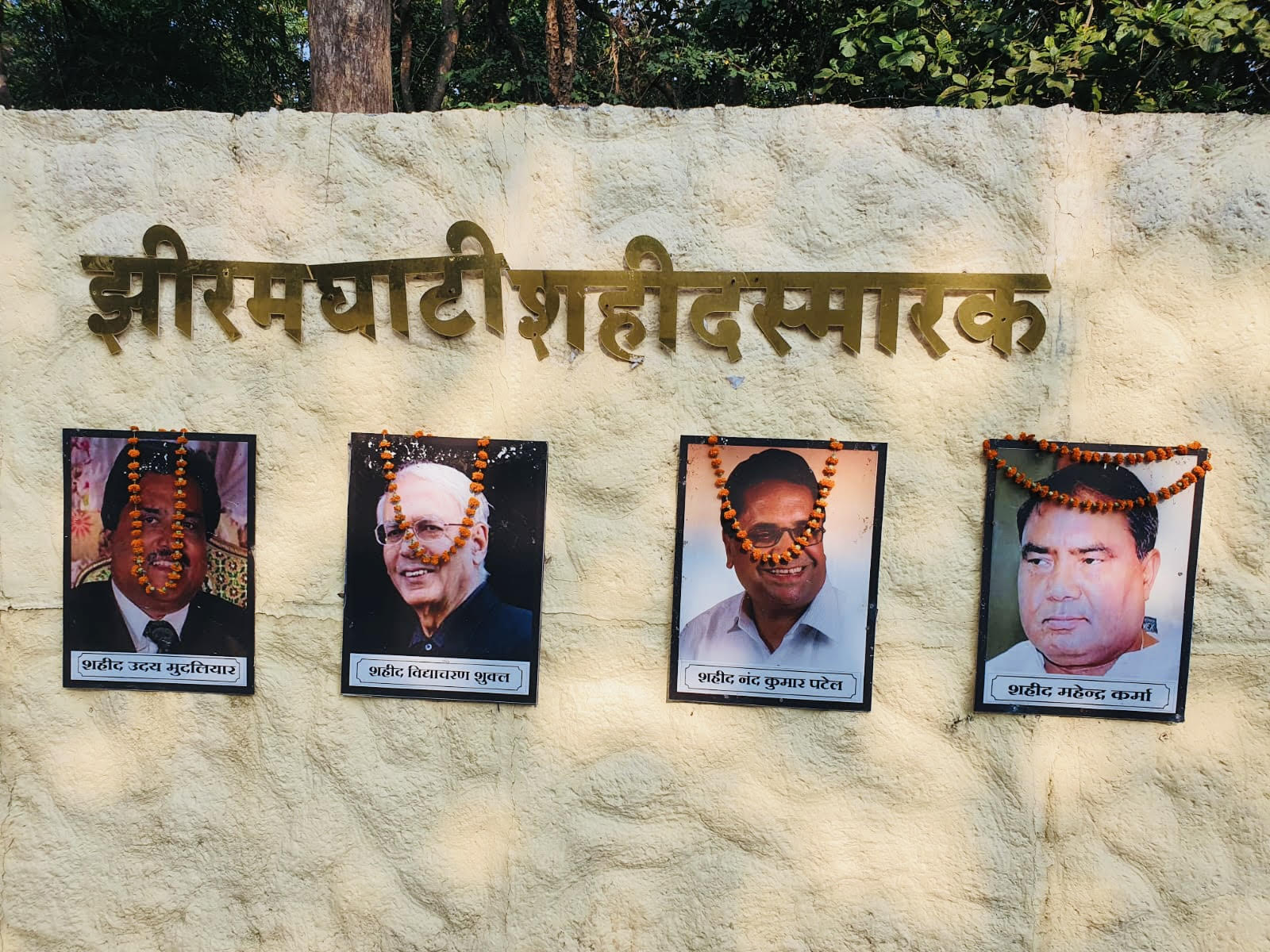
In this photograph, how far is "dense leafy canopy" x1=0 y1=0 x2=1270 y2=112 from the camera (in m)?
2.86

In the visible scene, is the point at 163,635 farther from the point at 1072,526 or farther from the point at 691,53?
the point at 691,53

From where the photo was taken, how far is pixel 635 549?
195 centimetres

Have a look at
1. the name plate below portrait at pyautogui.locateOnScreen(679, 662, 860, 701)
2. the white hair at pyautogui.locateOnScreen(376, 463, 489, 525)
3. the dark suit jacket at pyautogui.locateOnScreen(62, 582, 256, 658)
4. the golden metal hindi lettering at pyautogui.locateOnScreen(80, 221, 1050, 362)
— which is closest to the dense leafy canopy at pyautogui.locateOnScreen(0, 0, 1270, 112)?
the golden metal hindi lettering at pyautogui.locateOnScreen(80, 221, 1050, 362)

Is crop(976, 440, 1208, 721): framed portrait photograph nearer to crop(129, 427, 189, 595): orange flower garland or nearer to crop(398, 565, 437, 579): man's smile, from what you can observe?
crop(398, 565, 437, 579): man's smile

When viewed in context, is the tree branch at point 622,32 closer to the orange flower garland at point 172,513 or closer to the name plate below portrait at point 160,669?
the orange flower garland at point 172,513

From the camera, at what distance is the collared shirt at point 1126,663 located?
1.89m

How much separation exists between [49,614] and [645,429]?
172cm

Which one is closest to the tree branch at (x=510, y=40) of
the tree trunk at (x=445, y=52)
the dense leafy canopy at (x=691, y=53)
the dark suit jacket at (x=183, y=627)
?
the dense leafy canopy at (x=691, y=53)

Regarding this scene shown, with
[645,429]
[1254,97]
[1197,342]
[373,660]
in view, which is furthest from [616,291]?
[1254,97]

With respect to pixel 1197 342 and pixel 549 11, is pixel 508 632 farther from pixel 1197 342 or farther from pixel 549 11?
pixel 549 11

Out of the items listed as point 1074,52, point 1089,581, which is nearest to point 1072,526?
point 1089,581

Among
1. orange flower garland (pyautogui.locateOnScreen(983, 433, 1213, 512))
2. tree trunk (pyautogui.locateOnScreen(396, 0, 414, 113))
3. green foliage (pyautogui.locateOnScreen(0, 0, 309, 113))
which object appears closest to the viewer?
orange flower garland (pyautogui.locateOnScreen(983, 433, 1213, 512))

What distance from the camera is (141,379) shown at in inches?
78.0

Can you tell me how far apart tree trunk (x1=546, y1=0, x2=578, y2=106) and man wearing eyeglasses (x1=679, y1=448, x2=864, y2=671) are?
11.0ft
